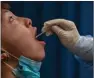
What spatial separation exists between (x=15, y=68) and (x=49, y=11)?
0.53 metres

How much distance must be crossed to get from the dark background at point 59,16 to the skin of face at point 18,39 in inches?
12.3

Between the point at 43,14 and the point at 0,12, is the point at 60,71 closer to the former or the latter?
the point at 43,14

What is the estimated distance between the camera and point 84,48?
1229 millimetres

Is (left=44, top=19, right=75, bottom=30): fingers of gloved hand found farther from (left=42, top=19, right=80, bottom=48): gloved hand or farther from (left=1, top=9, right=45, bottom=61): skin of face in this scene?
(left=1, top=9, right=45, bottom=61): skin of face

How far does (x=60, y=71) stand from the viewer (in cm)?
156

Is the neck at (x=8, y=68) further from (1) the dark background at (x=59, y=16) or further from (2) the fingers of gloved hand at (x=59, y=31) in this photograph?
(1) the dark background at (x=59, y=16)

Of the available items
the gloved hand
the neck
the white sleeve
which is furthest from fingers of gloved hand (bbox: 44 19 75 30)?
the neck

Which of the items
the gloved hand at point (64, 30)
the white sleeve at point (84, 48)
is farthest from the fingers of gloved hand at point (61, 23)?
the white sleeve at point (84, 48)

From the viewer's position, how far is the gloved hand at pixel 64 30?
1176mm

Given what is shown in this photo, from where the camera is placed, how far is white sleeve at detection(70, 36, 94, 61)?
1.21 m

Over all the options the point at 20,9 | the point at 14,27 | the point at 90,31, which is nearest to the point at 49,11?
the point at 20,9

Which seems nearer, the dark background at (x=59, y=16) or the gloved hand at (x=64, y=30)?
the gloved hand at (x=64, y=30)

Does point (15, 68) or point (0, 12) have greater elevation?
point (0, 12)

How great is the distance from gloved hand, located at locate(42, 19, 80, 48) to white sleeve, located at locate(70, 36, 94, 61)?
0.03 metres
